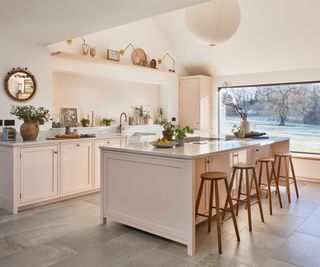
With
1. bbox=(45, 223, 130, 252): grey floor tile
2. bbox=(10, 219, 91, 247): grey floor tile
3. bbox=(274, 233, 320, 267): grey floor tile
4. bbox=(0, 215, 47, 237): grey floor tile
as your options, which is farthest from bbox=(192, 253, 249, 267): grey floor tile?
bbox=(0, 215, 47, 237): grey floor tile

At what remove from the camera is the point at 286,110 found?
22.3 feet

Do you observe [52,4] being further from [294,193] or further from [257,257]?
[294,193]

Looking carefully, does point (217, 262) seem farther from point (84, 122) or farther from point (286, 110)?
point (286, 110)

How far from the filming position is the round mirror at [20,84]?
471 centimetres

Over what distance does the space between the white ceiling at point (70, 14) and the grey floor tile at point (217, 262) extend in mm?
2472

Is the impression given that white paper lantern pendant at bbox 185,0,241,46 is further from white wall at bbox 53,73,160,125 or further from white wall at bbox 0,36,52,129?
white wall at bbox 53,73,160,125

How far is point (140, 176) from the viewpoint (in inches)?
133

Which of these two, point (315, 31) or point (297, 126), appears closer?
point (315, 31)

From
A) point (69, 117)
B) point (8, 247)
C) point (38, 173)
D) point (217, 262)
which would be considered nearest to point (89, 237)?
point (8, 247)

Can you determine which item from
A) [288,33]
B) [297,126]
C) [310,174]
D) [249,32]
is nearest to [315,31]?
[288,33]

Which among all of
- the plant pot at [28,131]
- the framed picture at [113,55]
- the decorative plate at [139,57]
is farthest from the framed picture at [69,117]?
the decorative plate at [139,57]

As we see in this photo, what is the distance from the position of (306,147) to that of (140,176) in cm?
455

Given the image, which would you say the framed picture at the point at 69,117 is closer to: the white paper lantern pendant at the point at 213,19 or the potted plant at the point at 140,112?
the potted plant at the point at 140,112

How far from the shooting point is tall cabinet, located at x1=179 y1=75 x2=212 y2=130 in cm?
735
